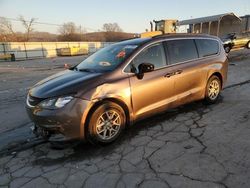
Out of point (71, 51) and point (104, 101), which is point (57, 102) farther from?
point (71, 51)

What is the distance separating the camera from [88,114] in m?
3.91

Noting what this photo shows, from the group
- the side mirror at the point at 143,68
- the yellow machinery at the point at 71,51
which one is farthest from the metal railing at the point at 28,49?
the side mirror at the point at 143,68

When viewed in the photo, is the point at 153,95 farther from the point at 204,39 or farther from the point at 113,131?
the point at 204,39

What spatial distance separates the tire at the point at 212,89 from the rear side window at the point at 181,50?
2.62ft

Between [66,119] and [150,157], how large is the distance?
1373 millimetres

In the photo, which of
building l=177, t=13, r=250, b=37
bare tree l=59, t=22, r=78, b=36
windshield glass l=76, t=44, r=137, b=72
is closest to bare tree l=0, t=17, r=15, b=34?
bare tree l=59, t=22, r=78, b=36

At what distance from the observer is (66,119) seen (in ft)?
12.3

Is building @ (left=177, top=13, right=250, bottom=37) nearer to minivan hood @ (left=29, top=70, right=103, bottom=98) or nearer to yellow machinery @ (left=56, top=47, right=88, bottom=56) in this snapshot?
yellow machinery @ (left=56, top=47, right=88, bottom=56)

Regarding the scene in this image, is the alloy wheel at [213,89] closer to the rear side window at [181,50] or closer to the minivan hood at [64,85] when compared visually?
the rear side window at [181,50]

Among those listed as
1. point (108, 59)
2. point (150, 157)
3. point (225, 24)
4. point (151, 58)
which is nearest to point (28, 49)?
point (225, 24)

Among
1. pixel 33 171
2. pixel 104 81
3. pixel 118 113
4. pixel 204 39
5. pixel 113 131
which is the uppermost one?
pixel 204 39

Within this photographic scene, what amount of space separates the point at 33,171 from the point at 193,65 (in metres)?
3.76

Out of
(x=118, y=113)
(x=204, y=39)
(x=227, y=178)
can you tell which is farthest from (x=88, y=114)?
(x=204, y=39)

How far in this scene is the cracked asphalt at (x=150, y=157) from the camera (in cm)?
314
